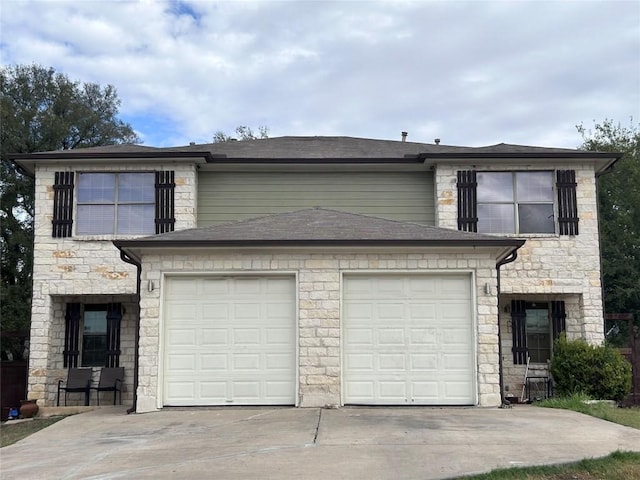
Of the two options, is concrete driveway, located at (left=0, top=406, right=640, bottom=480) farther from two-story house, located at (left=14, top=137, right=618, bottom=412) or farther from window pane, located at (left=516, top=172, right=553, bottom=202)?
window pane, located at (left=516, top=172, right=553, bottom=202)

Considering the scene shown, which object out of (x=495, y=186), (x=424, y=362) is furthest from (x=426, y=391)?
(x=495, y=186)

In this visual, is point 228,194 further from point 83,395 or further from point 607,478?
point 607,478

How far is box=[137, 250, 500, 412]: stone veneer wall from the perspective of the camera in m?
10.8

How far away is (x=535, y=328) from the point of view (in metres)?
15.0

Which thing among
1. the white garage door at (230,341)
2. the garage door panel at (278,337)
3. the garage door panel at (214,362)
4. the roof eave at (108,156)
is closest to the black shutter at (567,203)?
the white garage door at (230,341)

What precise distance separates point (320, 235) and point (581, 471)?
5894 mm

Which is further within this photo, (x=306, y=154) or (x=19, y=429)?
(x=306, y=154)

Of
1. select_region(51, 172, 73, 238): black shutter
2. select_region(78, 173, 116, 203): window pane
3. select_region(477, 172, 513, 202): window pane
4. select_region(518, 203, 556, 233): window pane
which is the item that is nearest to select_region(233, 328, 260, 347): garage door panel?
select_region(78, 173, 116, 203): window pane

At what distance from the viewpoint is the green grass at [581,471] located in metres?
6.17

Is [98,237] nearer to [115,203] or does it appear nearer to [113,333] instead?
[115,203]

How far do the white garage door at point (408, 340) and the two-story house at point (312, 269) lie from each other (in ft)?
0.08

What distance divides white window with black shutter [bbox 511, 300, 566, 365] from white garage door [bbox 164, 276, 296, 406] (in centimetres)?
614

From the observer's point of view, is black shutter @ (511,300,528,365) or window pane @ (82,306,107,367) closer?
black shutter @ (511,300,528,365)

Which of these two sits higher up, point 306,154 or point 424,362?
point 306,154
